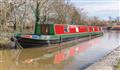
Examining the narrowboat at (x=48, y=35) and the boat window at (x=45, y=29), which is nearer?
the narrowboat at (x=48, y=35)

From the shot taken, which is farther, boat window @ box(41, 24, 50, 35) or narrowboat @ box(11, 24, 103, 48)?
boat window @ box(41, 24, 50, 35)

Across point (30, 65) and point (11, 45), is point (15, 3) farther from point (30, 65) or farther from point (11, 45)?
point (30, 65)

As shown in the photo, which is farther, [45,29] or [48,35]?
[45,29]

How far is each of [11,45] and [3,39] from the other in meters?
0.74

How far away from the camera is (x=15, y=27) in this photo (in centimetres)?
2584

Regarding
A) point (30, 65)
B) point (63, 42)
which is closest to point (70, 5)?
point (63, 42)

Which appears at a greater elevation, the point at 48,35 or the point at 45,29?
the point at 45,29

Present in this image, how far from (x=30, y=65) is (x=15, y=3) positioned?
42.9 ft

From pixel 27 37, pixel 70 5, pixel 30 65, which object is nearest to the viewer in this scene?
pixel 30 65

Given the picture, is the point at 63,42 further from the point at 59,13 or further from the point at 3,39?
the point at 59,13

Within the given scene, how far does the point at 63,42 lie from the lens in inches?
890

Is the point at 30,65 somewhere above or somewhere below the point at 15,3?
below

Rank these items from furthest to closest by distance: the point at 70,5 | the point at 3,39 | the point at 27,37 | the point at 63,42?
1. the point at 70,5
2. the point at 63,42
3. the point at 3,39
4. the point at 27,37

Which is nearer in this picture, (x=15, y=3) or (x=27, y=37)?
(x=27, y=37)
